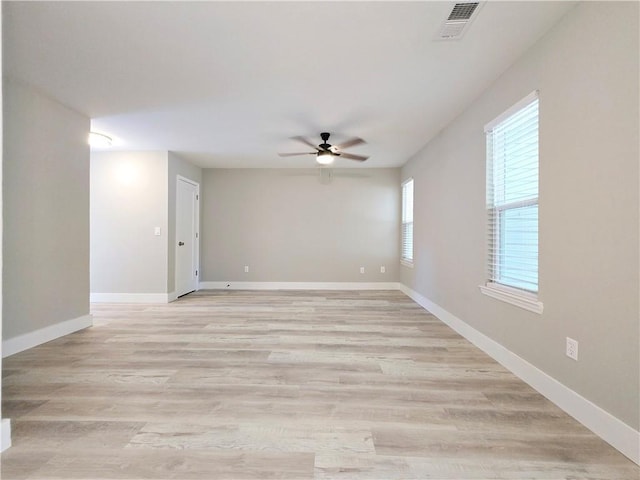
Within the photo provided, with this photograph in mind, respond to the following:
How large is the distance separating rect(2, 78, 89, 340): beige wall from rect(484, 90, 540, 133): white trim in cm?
432

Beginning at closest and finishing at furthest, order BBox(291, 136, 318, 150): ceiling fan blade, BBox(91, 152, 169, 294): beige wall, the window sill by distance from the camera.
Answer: the window sill < BBox(291, 136, 318, 150): ceiling fan blade < BBox(91, 152, 169, 294): beige wall

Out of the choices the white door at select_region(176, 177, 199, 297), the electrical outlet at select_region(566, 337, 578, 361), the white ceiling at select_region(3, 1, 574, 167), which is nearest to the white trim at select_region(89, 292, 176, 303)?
the white door at select_region(176, 177, 199, 297)

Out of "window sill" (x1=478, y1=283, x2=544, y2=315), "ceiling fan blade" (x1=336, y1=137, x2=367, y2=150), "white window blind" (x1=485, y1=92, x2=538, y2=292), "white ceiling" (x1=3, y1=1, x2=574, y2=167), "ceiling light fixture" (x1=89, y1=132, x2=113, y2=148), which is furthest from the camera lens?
"ceiling light fixture" (x1=89, y1=132, x2=113, y2=148)

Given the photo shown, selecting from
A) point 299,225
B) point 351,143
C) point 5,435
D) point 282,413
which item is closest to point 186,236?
point 299,225

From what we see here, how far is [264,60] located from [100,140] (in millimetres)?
3289

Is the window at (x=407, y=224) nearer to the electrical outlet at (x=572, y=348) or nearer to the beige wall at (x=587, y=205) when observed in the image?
the beige wall at (x=587, y=205)

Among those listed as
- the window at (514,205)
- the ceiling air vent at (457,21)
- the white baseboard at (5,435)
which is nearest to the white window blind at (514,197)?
the window at (514,205)

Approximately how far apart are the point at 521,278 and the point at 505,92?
1.55 m

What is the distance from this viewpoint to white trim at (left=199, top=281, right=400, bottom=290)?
6.38 meters

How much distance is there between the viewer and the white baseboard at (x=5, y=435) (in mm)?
1566

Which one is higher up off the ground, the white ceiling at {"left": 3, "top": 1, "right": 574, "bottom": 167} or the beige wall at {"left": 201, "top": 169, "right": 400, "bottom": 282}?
the white ceiling at {"left": 3, "top": 1, "right": 574, "bottom": 167}

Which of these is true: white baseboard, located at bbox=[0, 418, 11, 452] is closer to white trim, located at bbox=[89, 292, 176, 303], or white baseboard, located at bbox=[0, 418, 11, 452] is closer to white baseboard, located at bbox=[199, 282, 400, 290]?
white trim, located at bbox=[89, 292, 176, 303]

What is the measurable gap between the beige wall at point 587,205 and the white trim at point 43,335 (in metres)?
4.33

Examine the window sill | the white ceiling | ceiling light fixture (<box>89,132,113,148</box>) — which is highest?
the white ceiling
